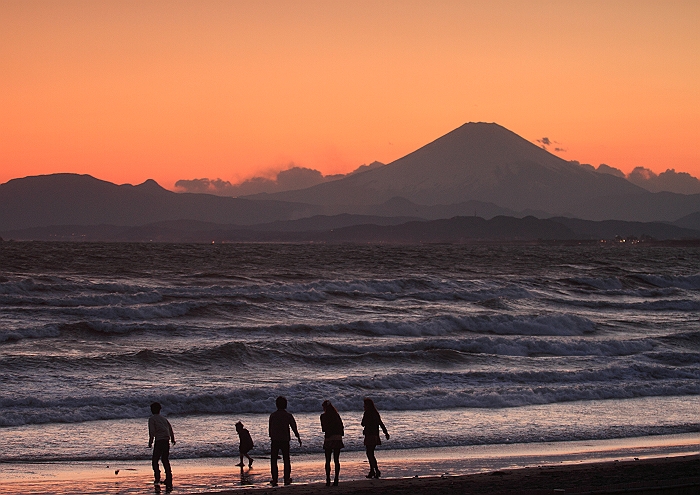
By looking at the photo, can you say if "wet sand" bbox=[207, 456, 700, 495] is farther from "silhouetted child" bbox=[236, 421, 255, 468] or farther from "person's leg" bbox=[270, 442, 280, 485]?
"silhouetted child" bbox=[236, 421, 255, 468]

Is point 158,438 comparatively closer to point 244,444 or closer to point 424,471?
point 244,444

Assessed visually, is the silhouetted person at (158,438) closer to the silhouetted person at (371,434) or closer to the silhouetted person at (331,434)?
the silhouetted person at (331,434)

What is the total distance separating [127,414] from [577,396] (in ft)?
35.4

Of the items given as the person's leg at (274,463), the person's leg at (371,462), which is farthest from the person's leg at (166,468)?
the person's leg at (371,462)

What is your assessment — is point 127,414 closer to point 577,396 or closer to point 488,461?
point 488,461

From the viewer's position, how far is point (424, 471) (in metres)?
14.0

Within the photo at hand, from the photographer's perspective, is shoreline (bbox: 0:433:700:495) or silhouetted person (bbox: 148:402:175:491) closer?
shoreline (bbox: 0:433:700:495)

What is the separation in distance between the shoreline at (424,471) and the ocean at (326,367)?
684 millimetres

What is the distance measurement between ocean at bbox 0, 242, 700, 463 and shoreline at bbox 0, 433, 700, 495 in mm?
684

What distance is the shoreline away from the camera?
40.3 ft

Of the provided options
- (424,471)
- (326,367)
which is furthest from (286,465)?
(326,367)

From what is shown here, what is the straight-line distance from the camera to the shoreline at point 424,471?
12.3 m

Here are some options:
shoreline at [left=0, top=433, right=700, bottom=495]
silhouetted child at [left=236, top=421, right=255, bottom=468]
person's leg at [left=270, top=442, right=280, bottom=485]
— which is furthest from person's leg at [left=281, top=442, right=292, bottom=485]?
silhouetted child at [left=236, top=421, right=255, bottom=468]

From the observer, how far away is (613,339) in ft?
110
